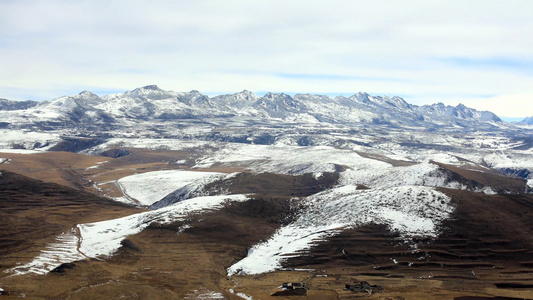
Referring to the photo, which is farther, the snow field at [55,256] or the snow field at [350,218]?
the snow field at [350,218]

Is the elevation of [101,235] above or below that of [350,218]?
below

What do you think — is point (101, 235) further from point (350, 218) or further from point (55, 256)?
point (350, 218)

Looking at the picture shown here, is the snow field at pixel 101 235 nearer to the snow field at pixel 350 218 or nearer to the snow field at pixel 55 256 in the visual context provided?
the snow field at pixel 55 256

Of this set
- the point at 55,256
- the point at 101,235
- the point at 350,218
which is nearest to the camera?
the point at 55,256

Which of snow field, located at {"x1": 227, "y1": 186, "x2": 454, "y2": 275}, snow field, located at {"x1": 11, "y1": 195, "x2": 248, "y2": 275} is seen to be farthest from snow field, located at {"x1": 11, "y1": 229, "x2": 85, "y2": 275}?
snow field, located at {"x1": 227, "y1": 186, "x2": 454, "y2": 275}

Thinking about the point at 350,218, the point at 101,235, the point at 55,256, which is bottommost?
the point at 101,235

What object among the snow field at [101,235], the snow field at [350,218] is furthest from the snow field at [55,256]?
the snow field at [350,218]

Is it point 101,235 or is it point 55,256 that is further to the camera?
point 101,235

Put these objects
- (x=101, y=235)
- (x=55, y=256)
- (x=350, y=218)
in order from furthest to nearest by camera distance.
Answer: (x=350, y=218)
(x=101, y=235)
(x=55, y=256)

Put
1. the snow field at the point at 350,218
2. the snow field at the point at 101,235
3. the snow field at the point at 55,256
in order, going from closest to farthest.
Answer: the snow field at the point at 55,256
the snow field at the point at 101,235
the snow field at the point at 350,218

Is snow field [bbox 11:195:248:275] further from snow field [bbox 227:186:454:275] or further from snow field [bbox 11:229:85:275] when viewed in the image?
snow field [bbox 227:186:454:275]

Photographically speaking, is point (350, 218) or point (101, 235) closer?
point (101, 235)

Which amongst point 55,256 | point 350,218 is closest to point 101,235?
point 55,256
